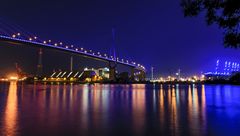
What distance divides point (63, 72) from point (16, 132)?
140880 millimetres

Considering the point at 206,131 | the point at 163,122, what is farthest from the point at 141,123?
the point at 206,131

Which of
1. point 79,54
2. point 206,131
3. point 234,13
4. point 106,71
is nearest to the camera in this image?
point 234,13

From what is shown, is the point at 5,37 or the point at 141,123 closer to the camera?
the point at 141,123

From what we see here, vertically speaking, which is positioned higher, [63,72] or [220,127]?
[63,72]

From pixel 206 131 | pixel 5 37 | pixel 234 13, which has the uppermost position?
pixel 5 37

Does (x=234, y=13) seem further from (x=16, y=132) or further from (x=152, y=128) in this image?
(x=16, y=132)

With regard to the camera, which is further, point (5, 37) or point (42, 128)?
point (5, 37)

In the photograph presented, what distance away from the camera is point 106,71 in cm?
13238

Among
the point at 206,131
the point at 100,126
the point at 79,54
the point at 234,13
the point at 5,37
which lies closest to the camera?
the point at 234,13

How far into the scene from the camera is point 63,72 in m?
149

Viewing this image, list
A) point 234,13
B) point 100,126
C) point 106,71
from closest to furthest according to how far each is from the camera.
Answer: point 234,13, point 100,126, point 106,71

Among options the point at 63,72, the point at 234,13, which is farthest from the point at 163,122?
the point at 63,72

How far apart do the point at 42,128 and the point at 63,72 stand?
140 meters

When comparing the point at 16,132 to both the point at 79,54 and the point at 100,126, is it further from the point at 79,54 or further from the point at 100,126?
the point at 79,54
